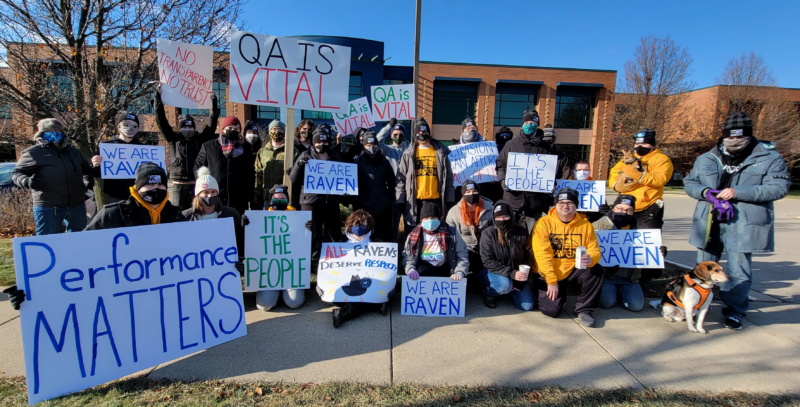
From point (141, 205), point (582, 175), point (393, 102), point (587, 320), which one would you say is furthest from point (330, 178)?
point (582, 175)

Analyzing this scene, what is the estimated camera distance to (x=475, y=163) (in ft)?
18.8

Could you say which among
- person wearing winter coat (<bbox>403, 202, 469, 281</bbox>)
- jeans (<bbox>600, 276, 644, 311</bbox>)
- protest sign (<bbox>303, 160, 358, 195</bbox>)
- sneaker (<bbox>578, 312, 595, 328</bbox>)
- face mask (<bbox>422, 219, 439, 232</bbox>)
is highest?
protest sign (<bbox>303, 160, 358, 195</bbox>)

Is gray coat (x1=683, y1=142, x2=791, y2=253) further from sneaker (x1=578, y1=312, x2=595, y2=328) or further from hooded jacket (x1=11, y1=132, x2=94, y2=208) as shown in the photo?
hooded jacket (x1=11, y1=132, x2=94, y2=208)

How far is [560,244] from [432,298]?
1.49 meters

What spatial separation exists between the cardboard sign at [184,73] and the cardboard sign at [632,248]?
5535 millimetres

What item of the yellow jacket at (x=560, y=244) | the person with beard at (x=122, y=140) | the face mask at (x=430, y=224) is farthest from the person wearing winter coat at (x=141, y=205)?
the yellow jacket at (x=560, y=244)

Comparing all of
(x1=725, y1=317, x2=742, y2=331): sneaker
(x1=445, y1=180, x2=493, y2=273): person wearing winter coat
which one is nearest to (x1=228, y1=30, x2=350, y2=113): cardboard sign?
(x1=445, y1=180, x2=493, y2=273): person wearing winter coat

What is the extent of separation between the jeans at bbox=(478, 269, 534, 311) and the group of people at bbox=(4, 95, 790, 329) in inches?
0.5

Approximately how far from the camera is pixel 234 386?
2.56 meters

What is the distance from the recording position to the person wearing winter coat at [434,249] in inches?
158

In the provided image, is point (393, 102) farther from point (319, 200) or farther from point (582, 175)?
point (582, 175)

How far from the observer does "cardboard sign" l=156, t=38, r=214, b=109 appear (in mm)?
4629

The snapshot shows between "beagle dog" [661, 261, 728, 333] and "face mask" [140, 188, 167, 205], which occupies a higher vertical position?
"face mask" [140, 188, 167, 205]

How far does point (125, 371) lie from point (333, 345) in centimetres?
150
